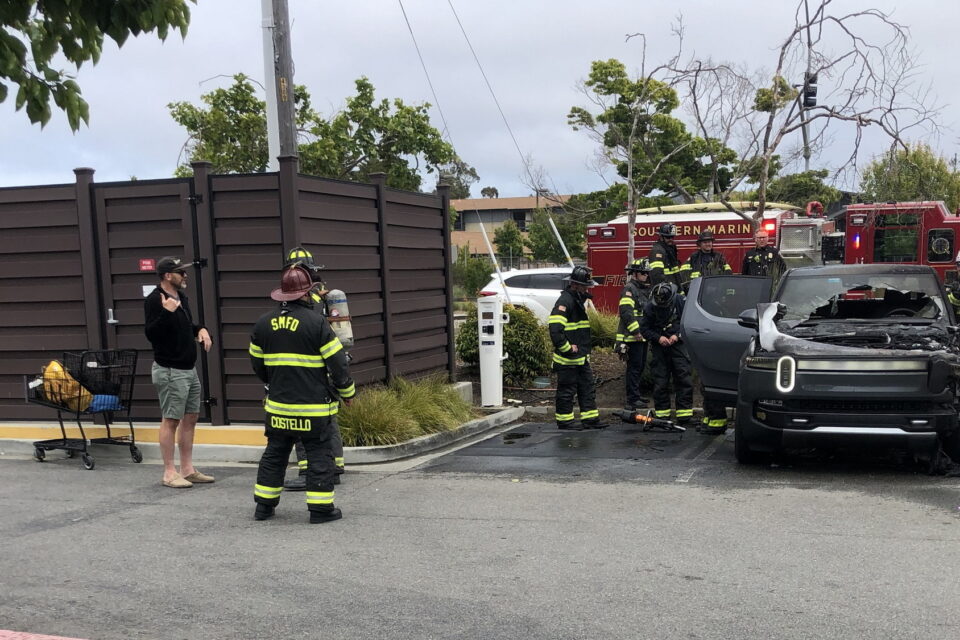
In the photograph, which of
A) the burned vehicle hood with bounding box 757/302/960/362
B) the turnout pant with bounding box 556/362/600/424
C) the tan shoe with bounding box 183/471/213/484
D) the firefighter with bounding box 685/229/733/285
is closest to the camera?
the burned vehicle hood with bounding box 757/302/960/362

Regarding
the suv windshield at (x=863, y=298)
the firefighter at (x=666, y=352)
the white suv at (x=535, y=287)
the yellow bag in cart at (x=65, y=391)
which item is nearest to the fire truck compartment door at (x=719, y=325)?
the firefighter at (x=666, y=352)

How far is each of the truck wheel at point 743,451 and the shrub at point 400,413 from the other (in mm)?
3124

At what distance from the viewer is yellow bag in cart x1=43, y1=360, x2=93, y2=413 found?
8203 millimetres

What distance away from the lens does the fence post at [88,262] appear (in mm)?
8789

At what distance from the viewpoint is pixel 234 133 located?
21.9 metres

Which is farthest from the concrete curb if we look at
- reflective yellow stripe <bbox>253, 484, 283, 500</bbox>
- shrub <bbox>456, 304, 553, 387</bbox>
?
shrub <bbox>456, 304, 553, 387</bbox>

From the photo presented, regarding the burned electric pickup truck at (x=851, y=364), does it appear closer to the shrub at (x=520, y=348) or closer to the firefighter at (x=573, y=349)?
the firefighter at (x=573, y=349)

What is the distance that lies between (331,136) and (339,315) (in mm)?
16767

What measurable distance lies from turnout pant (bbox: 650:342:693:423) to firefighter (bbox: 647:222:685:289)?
121cm

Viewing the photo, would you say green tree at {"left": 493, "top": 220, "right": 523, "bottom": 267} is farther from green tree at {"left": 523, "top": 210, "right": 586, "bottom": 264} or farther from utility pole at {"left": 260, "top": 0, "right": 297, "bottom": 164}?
utility pole at {"left": 260, "top": 0, "right": 297, "bottom": 164}

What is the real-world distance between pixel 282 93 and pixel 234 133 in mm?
13375

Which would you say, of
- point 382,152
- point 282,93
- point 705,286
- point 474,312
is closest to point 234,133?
point 382,152

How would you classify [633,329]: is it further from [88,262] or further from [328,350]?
[88,262]

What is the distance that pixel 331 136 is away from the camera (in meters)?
23.2
